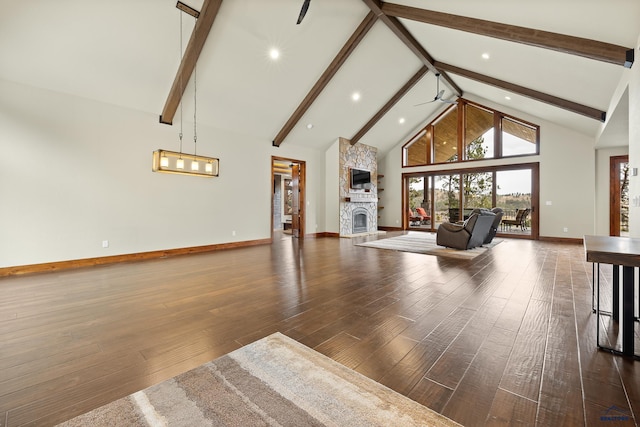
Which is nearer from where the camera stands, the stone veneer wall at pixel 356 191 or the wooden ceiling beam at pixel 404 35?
the wooden ceiling beam at pixel 404 35

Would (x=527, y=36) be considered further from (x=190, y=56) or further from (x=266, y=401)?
(x=266, y=401)

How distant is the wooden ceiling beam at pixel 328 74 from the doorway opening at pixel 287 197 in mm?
905

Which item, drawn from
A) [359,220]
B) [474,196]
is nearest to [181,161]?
[359,220]

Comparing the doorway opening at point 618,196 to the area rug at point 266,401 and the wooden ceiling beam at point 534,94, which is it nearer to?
the wooden ceiling beam at point 534,94

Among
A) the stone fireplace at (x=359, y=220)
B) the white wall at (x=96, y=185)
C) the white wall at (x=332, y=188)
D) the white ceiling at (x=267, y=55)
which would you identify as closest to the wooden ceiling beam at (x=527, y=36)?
the white ceiling at (x=267, y=55)

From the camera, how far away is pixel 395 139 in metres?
10.3

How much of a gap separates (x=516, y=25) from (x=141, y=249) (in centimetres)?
738

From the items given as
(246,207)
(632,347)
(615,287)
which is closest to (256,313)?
(632,347)

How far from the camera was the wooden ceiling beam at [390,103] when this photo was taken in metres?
7.52

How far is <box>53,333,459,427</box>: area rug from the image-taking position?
1220 millimetres

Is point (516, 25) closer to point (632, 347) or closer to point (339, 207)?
point (632, 347)

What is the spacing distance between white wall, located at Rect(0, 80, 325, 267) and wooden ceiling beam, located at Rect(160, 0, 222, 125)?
41 centimetres

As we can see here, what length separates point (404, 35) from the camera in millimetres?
5824

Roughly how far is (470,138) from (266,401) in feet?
32.7
